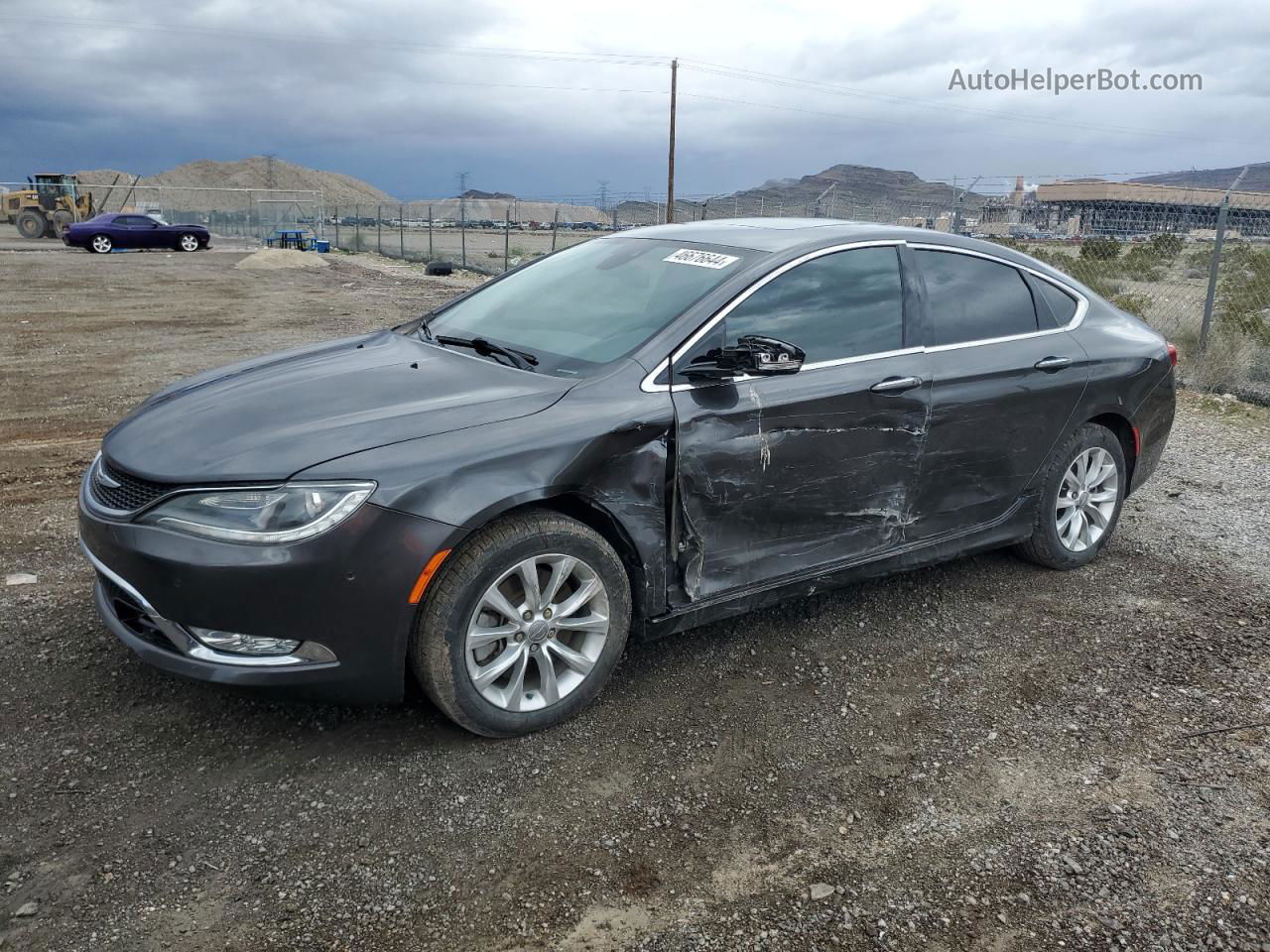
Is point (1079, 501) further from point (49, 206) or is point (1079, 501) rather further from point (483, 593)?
point (49, 206)

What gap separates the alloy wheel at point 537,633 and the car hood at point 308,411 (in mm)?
542

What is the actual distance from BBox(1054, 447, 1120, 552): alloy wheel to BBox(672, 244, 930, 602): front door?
118 cm

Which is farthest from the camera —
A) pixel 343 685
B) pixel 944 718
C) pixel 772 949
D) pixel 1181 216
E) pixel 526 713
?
pixel 1181 216

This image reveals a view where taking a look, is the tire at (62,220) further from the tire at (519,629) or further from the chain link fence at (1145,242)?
the tire at (519,629)

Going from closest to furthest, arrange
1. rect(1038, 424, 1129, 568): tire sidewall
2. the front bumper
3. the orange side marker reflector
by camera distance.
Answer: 1. the front bumper
2. the orange side marker reflector
3. rect(1038, 424, 1129, 568): tire sidewall

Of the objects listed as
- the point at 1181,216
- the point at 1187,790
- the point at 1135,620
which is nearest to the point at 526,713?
the point at 1187,790

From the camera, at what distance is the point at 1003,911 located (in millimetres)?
2590

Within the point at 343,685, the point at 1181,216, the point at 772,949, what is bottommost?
the point at 772,949

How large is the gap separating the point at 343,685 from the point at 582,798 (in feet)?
2.65

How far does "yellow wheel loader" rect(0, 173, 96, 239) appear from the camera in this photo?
3838 cm

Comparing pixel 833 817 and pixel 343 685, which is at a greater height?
pixel 343 685

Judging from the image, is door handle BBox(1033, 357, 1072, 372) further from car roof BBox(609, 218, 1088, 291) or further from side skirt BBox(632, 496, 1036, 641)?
side skirt BBox(632, 496, 1036, 641)

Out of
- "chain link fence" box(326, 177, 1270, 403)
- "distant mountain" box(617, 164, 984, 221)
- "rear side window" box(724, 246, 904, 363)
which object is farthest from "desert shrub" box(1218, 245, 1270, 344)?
"rear side window" box(724, 246, 904, 363)

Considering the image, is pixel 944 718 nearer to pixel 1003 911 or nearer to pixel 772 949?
pixel 1003 911
